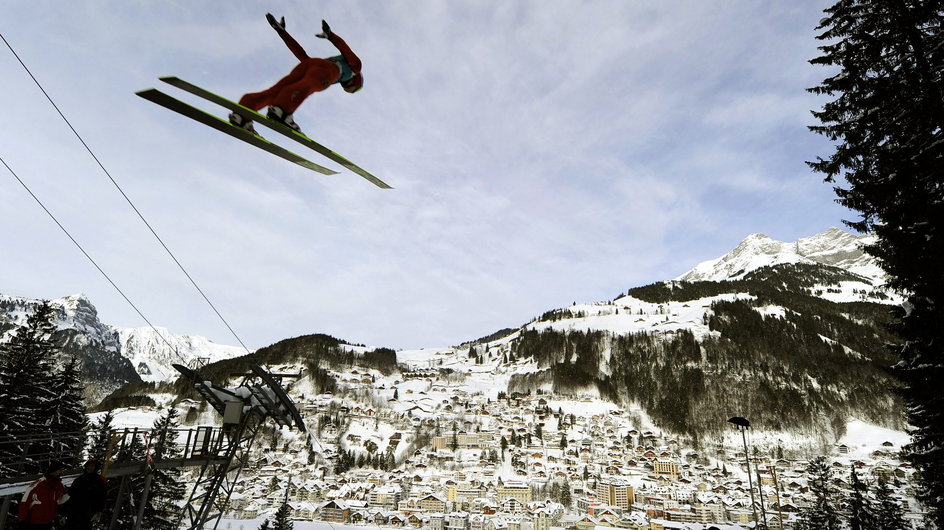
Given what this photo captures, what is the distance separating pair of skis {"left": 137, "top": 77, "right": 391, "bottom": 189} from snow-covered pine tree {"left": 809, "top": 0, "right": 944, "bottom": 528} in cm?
933

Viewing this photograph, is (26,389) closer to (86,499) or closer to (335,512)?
(86,499)

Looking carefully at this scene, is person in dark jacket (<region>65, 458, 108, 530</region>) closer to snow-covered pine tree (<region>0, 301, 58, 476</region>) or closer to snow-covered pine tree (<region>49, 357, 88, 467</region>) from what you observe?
snow-covered pine tree (<region>0, 301, 58, 476</region>)

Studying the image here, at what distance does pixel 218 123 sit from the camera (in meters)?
6.63

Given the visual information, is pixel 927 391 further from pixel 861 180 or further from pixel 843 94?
pixel 843 94

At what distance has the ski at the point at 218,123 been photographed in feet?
19.6

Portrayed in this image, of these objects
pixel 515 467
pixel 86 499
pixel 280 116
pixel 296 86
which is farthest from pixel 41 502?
pixel 515 467

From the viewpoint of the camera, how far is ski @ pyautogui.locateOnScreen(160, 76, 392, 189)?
5.97 meters

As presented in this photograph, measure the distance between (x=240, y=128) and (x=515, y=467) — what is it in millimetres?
126315

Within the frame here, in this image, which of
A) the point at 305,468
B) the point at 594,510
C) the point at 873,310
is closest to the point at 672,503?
the point at 594,510

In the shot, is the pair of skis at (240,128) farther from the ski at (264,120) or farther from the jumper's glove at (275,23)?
the jumper's glove at (275,23)

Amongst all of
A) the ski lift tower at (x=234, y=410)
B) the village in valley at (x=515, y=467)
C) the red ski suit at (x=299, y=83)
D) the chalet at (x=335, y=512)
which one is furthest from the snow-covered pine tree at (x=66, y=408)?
the chalet at (x=335, y=512)

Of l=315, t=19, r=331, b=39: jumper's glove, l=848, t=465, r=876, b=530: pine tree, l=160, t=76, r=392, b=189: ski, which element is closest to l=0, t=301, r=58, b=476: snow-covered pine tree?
l=160, t=76, r=392, b=189: ski

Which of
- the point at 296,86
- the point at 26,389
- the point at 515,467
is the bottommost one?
the point at 515,467

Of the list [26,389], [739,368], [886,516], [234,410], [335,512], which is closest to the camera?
[234,410]
